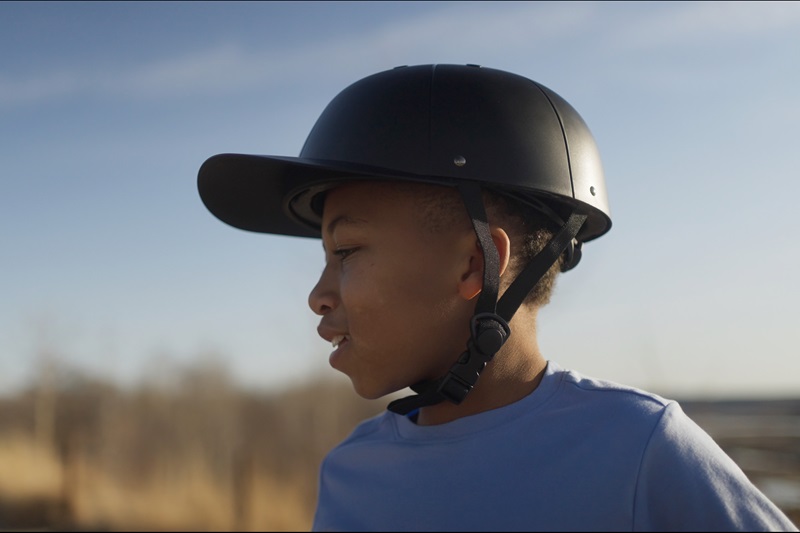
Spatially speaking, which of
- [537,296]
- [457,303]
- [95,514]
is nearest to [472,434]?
[457,303]

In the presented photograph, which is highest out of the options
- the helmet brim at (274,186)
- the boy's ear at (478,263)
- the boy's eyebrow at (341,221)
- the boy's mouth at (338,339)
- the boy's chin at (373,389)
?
the helmet brim at (274,186)

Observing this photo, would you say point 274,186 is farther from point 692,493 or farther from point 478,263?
point 692,493

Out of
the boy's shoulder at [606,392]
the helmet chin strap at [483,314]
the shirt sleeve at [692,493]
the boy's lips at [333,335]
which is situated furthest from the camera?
the boy's lips at [333,335]

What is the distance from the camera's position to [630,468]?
6.18 ft

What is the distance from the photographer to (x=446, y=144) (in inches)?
93.4

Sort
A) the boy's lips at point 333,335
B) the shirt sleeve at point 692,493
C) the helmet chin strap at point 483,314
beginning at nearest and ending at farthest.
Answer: the shirt sleeve at point 692,493 < the helmet chin strap at point 483,314 < the boy's lips at point 333,335

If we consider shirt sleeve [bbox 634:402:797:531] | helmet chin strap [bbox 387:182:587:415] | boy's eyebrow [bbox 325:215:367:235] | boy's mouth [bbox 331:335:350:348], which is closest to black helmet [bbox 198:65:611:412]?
helmet chin strap [bbox 387:182:587:415]

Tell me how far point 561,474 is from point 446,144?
3.24 feet

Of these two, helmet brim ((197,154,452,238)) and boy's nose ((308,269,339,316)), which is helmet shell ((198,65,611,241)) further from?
boy's nose ((308,269,339,316))

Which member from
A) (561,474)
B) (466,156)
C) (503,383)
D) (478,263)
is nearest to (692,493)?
(561,474)

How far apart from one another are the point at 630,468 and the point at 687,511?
0.15 m

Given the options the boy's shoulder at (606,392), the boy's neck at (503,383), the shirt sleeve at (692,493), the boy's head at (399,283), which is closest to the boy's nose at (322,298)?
the boy's head at (399,283)

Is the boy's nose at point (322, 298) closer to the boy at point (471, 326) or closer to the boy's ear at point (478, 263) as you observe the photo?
the boy at point (471, 326)

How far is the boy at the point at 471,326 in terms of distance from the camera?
75.1 inches
